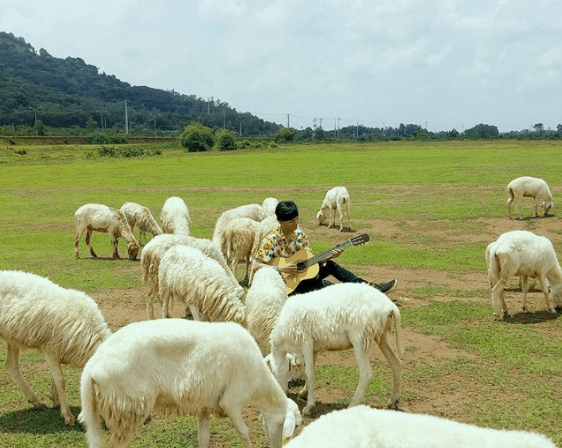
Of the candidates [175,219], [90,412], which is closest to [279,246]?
Result: [90,412]

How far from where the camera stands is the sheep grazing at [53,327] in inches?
251

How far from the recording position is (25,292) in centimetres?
658

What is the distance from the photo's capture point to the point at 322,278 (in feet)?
26.9

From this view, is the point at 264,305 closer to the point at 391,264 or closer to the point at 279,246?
the point at 279,246

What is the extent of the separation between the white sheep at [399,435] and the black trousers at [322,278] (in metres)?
4.73

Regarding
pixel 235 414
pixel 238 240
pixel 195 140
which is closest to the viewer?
pixel 235 414

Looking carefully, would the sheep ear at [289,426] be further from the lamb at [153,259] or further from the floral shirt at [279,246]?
the lamb at [153,259]

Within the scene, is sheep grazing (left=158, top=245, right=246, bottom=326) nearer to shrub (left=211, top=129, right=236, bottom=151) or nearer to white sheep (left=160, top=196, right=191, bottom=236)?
white sheep (left=160, top=196, right=191, bottom=236)

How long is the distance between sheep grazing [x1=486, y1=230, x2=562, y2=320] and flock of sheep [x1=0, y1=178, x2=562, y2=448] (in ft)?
0.08

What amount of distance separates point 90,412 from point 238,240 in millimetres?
8363

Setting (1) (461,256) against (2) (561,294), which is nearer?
(2) (561,294)

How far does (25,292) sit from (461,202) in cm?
2168

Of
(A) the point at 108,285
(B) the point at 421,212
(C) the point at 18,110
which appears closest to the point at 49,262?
(A) the point at 108,285

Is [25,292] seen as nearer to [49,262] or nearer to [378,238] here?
[49,262]
